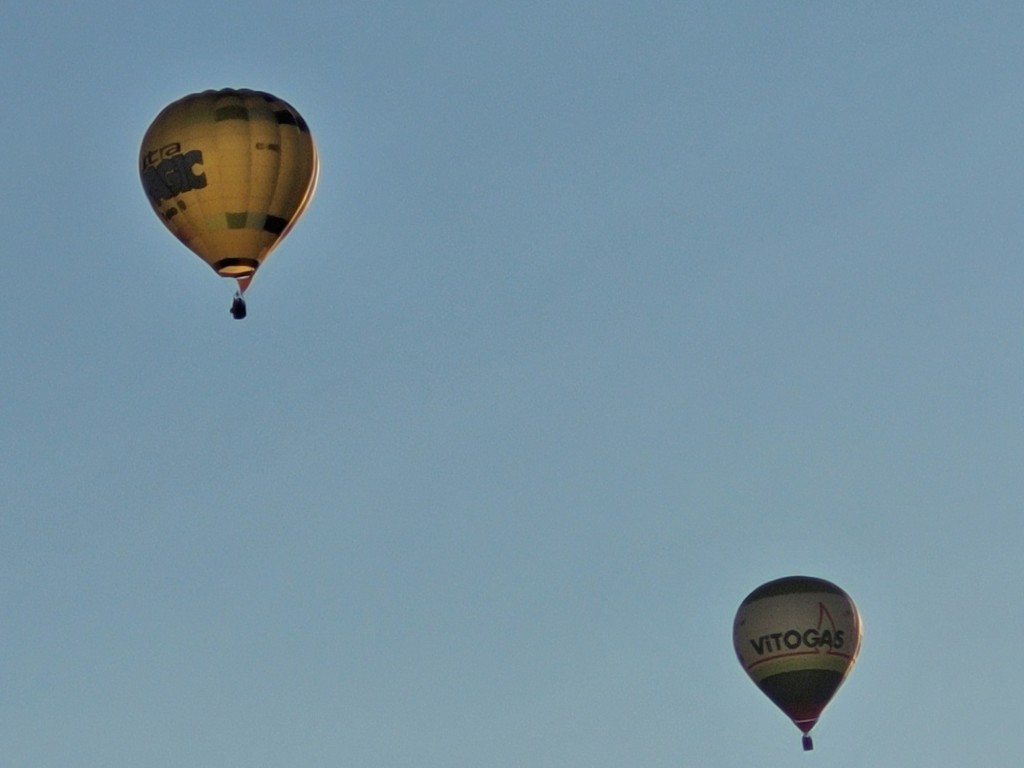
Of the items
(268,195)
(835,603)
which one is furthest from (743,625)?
(268,195)

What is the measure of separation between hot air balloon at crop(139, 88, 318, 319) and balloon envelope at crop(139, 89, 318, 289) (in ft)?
0.07

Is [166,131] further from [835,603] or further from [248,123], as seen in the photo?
[835,603]

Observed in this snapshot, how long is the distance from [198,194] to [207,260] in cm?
151

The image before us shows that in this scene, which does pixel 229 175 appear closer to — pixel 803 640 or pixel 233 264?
pixel 233 264

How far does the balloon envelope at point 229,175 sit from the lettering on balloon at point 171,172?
0.02 metres

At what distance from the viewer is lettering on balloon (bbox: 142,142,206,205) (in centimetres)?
7106

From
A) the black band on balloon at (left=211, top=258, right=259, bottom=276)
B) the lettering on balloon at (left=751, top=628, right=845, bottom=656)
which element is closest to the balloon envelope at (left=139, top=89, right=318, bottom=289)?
the black band on balloon at (left=211, top=258, right=259, bottom=276)

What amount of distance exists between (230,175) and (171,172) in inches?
59.1

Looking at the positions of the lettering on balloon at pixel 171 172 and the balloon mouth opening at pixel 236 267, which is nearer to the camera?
the balloon mouth opening at pixel 236 267

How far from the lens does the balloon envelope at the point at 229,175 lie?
70.9 meters

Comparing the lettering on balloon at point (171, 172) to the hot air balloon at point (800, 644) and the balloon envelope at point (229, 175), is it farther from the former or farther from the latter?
the hot air balloon at point (800, 644)

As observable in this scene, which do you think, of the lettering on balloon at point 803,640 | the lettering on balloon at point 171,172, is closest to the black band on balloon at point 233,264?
the lettering on balloon at point 171,172

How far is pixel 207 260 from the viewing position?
71.2 meters

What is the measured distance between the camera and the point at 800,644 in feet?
271
